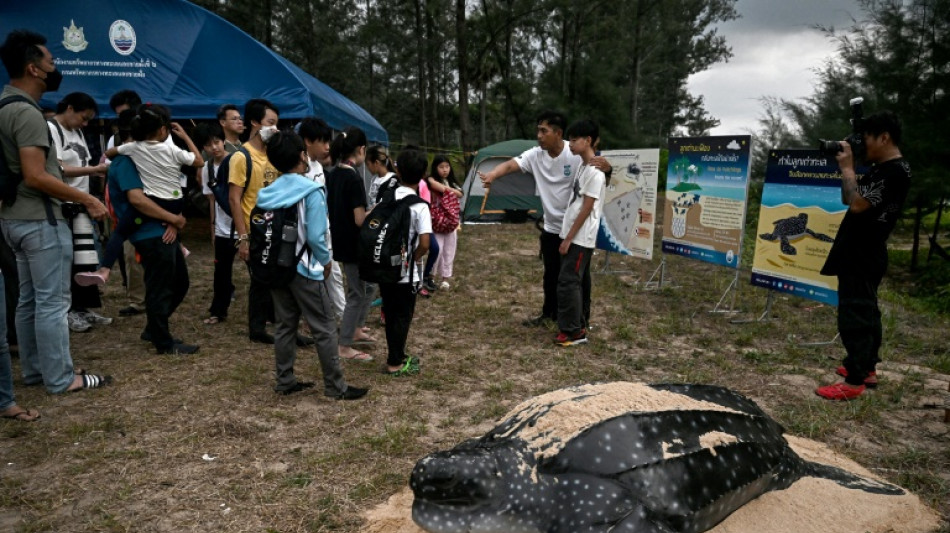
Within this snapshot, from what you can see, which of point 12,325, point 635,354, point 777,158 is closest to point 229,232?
point 12,325

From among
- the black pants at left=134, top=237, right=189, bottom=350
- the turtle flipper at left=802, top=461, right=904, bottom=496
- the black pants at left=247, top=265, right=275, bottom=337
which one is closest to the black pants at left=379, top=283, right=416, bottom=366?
the black pants at left=247, top=265, right=275, bottom=337

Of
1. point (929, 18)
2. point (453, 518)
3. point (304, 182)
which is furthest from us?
point (929, 18)

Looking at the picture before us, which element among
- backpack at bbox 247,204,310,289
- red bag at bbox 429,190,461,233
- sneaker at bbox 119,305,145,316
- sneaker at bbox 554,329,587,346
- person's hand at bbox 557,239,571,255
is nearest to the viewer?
backpack at bbox 247,204,310,289

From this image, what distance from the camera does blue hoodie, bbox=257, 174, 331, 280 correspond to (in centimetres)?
312

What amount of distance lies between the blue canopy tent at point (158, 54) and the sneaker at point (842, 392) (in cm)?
739

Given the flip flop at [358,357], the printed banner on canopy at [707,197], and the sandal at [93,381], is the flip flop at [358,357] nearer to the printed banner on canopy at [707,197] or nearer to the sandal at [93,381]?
the sandal at [93,381]

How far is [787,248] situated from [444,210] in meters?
3.55

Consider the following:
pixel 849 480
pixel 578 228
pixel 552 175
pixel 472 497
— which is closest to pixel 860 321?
pixel 849 480

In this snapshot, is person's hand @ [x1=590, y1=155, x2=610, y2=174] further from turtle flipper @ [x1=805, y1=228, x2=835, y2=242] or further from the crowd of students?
turtle flipper @ [x1=805, y1=228, x2=835, y2=242]

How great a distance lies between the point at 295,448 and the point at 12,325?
304 centimetres

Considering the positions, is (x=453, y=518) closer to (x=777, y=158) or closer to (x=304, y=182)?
(x=304, y=182)

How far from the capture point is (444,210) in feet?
20.5

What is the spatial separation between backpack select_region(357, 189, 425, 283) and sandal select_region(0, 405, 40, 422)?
199cm

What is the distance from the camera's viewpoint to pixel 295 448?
2.82 meters
